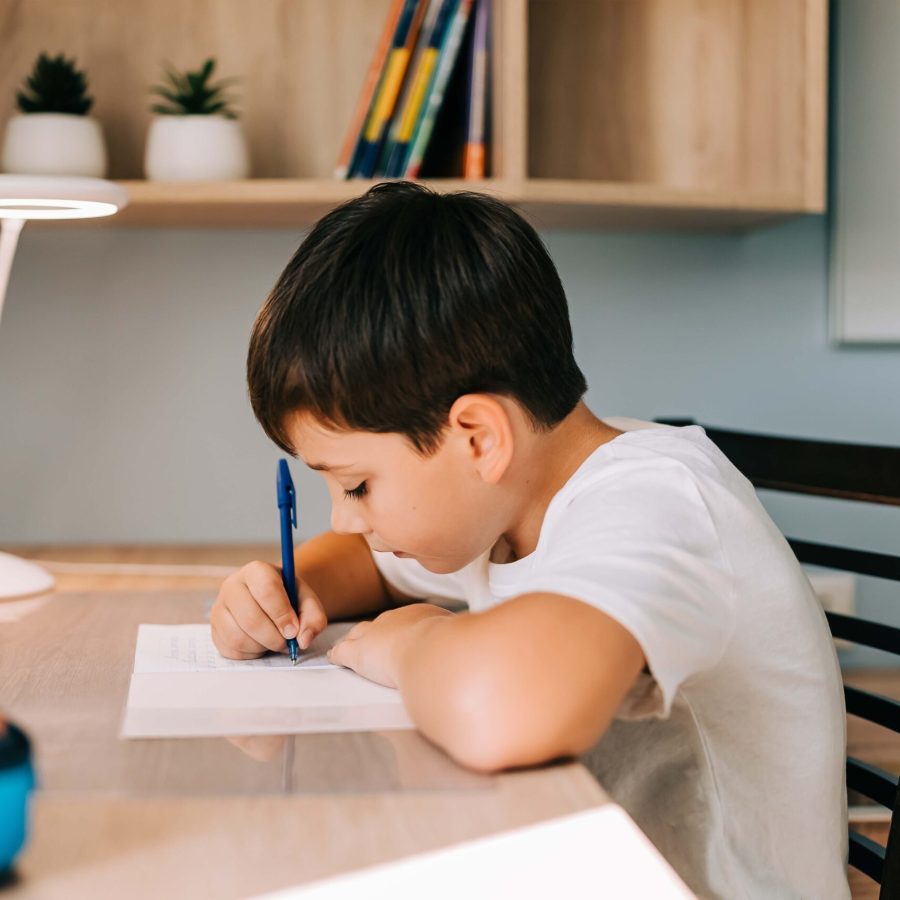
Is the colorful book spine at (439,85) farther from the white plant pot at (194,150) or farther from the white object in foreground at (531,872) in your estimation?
the white object in foreground at (531,872)

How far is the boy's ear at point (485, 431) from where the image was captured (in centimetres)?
81

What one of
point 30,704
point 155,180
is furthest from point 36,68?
point 30,704

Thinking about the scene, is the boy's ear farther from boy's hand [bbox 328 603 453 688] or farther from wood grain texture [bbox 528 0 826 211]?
wood grain texture [bbox 528 0 826 211]

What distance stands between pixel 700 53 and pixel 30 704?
124cm

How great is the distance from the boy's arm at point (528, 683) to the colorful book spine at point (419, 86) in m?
0.85

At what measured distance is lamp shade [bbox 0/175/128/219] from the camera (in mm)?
1097

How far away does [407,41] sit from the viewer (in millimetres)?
1387

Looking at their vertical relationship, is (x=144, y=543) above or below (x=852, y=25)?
below

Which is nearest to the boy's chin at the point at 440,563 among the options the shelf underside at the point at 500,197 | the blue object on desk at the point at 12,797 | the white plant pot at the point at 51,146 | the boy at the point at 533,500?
the boy at the point at 533,500

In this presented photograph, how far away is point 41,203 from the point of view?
1.12 meters

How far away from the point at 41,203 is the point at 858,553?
0.78 metres

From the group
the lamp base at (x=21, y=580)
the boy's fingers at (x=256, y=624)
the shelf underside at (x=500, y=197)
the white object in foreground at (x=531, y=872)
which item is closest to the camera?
the white object in foreground at (x=531, y=872)

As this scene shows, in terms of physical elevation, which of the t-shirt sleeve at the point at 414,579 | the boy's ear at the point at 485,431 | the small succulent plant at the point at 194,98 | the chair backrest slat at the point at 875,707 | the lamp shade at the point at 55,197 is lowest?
the chair backrest slat at the point at 875,707

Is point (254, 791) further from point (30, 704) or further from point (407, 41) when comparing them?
point (407, 41)
